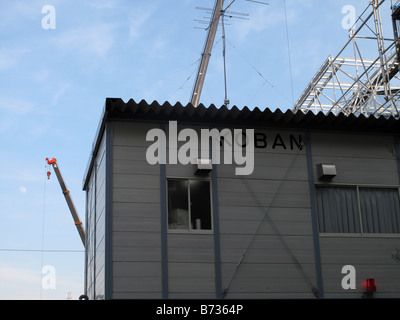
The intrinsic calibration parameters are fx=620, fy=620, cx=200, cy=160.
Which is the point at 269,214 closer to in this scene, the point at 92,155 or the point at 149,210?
the point at 149,210

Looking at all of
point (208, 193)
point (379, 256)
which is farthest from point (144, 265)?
point (379, 256)

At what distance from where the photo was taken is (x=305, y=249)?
15086mm

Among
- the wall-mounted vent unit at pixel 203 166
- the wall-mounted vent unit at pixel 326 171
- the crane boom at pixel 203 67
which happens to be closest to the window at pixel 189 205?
the wall-mounted vent unit at pixel 203 166

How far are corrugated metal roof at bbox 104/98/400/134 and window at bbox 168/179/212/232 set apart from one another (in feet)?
5.23

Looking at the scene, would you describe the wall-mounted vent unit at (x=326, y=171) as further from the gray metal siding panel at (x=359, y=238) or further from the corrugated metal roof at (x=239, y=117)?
the corrugated metal roof at (x=239, y=117)

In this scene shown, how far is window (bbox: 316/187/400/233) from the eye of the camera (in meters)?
15.7

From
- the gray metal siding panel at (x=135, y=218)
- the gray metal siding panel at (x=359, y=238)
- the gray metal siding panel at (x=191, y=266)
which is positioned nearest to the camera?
the gray metal siding panel at (x=135, y=218)

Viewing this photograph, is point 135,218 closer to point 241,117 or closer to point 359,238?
point 241,117

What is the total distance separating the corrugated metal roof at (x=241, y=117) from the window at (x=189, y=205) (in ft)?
5.23

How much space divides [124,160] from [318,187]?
4.98 m

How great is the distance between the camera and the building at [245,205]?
14289mm

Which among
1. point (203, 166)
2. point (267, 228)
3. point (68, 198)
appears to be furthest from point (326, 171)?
point (68, 198)

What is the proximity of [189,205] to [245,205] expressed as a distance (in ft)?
4.54

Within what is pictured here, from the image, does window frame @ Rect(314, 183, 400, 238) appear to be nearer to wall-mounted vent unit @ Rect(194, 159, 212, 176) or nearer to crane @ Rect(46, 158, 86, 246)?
wall-mounted vent unit @ Rect(194, 159, 212, 176)
